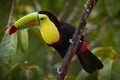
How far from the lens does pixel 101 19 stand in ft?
13.9

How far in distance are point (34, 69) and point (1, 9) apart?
1.11 metres

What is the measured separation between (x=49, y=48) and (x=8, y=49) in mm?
408

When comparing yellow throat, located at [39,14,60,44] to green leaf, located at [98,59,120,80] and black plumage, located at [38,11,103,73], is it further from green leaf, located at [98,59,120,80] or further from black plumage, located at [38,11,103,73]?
green leaf, located at [98,59,120,80]

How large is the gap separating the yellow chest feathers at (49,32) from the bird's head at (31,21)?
0.02m

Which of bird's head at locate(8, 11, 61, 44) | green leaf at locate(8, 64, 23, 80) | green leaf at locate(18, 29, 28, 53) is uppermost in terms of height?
bird's head at locate(8, 11, 61, 44)

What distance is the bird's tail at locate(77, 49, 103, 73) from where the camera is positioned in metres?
2.75

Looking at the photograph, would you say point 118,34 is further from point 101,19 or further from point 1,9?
point 1,9

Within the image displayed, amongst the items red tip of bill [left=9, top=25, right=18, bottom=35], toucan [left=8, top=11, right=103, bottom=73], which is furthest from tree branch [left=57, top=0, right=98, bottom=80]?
red tip of bill [left=9, top=25, right=18, bottom=35]

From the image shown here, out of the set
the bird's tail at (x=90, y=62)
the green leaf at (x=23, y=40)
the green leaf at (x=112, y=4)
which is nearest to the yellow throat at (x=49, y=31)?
the green leaf at (x=23, y=40)

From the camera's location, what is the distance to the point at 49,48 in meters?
2.88

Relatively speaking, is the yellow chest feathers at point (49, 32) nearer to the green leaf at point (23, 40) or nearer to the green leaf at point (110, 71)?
the green leaf at point (23, 40)

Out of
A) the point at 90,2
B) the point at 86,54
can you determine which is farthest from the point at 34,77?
the point at 90,2

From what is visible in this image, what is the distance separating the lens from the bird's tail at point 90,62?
9.02ft

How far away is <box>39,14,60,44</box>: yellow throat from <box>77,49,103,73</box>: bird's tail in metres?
0.25
